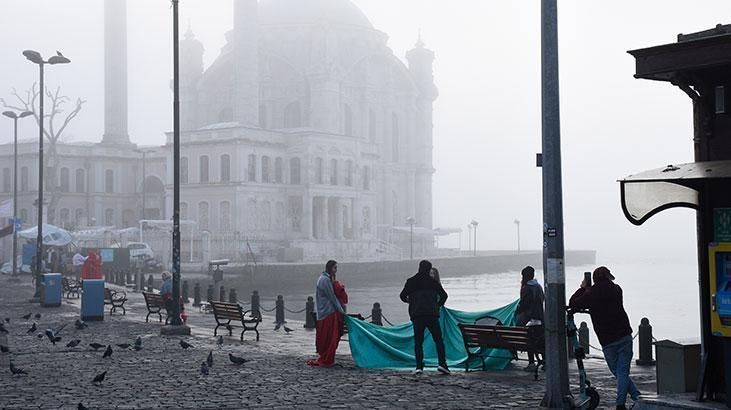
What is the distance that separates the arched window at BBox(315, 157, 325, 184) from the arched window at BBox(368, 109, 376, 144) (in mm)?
20551

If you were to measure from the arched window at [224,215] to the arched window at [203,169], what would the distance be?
3.02 meters

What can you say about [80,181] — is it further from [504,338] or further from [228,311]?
[504,338]

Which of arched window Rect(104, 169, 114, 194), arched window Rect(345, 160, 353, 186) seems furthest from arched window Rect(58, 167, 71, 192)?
arched window Rect(345, 160, 353, 186)

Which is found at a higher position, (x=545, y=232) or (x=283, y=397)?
(x=545, y=232)

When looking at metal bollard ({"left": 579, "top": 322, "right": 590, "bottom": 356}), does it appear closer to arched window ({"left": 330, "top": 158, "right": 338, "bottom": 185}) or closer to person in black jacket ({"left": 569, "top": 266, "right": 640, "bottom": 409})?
person in black jacket ({"left": 569, "top": 266, "right": 640, "bottom": 409})

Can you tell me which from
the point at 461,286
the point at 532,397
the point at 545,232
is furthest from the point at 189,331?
the point at 461,286

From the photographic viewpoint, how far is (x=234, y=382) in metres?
13.5

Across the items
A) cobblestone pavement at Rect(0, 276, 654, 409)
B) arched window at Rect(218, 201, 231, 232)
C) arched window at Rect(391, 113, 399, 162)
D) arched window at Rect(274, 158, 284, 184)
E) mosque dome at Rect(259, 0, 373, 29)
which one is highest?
mosque dome at Rect(259, 0, 373, 29)

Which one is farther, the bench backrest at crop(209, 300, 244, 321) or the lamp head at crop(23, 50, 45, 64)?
the lamp head at crop(23, 50, 45, 64)

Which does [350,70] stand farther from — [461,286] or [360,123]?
[461,286]

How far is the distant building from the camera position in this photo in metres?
72.0

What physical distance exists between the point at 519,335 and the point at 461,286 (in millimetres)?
54843

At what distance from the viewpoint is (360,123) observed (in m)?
93.6

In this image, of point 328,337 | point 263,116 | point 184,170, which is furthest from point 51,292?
point 263,116
